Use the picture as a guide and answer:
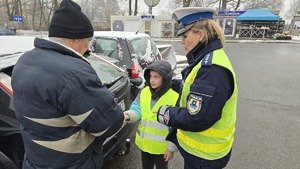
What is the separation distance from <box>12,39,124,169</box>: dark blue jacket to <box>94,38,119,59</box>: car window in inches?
145

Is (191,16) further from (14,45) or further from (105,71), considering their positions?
(14,45)

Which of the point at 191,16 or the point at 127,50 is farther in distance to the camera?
the point at 127,50

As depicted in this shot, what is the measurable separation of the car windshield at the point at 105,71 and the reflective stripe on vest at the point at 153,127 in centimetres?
75

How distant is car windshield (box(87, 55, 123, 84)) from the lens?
2.89 metres

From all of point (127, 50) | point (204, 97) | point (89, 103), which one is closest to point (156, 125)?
point (204, 97)

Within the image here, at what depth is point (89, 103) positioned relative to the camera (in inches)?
50.4

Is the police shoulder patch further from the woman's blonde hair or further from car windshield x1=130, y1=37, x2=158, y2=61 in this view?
car windshield x1=130, y1=37, x2=158, y2=61

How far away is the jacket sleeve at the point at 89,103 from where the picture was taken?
4.06ft

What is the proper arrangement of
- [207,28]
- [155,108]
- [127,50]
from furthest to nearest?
[127,50], [155,108], [207,28]

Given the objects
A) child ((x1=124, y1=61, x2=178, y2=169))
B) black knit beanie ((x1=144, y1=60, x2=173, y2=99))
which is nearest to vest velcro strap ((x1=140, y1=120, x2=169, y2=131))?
child ((x1=124, y1=61, x2=178, y2=169))

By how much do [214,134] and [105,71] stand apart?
73.8 inches

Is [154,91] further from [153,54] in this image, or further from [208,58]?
[153,54]

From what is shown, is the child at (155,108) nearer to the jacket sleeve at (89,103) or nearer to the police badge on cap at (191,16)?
the police badge on cap at (191,16)

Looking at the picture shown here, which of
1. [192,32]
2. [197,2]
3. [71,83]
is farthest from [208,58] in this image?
[197,2]
